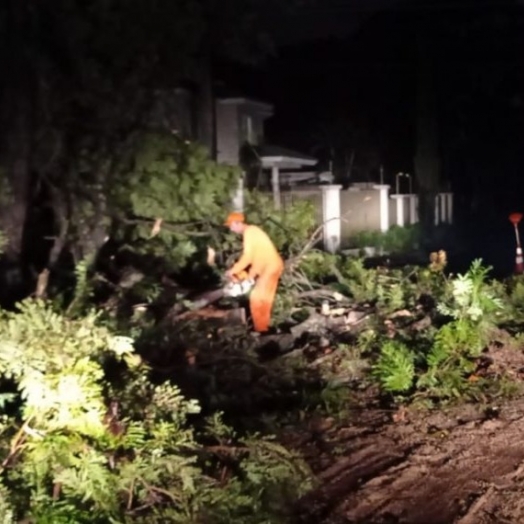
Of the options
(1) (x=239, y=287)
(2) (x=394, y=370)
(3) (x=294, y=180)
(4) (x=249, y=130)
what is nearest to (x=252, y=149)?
(4) (x=249, y=130)

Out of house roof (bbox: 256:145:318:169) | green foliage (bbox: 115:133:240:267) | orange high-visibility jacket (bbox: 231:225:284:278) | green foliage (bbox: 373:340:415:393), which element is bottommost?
green foliage (bbox: 373:340:415:393)

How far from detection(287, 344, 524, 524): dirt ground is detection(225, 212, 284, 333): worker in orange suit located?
2.67 meters

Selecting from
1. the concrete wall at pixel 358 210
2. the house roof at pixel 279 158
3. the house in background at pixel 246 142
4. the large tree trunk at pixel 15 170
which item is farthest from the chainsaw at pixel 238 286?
the house roof at pixel 279 158

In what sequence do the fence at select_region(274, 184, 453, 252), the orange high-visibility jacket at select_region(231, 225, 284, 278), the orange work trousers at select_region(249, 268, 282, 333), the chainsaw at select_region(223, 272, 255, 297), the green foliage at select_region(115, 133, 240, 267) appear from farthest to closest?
1. the fence at select_region(274, 184, 453, 252)
2. the green foliage at select_region(115, 133, 240, 267)
3. the chainsaw at select_region(223, 272, 255, 297)
4. the orange work trousers at select_region(249, 268, 282, 333)
5. the orange high-visibility jacket at select_region(231, 225, 284, 278)

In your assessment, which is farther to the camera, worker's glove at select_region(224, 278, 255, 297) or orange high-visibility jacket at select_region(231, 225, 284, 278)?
worker's glove at select_region(224, 278, 255, 297)

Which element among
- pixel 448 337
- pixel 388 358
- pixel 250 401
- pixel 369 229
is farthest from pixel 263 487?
pixel 369 229

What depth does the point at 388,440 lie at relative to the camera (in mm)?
7863

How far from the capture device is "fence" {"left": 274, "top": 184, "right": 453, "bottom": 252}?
24.5 metres

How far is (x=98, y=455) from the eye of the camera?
5914 mm

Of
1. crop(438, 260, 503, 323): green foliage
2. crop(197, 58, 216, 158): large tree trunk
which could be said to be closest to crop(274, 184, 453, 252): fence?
crop(197, 58, 216, 158): large tree trunk

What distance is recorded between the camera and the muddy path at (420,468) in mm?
6312

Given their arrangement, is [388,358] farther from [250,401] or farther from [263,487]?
[263,487]

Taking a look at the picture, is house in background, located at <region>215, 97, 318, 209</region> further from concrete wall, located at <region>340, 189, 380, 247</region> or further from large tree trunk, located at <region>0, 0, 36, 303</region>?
large tree trunk, located at <region>0, 0, 36, 303</region>

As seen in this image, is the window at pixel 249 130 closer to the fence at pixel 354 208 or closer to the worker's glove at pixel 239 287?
the fence at pixel 354 208
